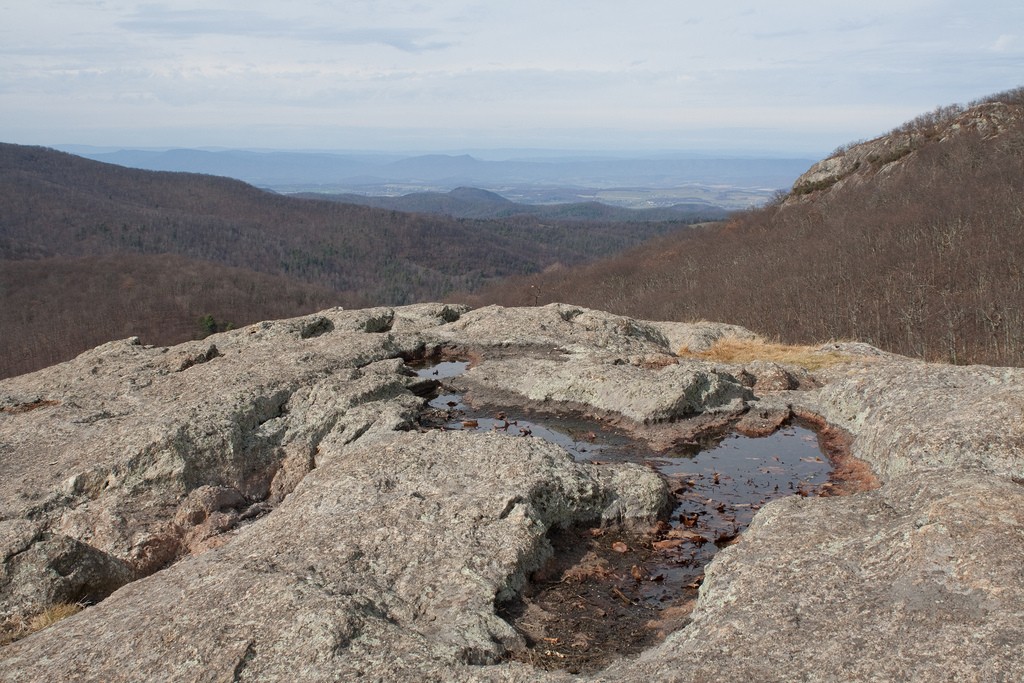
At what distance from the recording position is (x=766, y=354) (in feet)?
77.9

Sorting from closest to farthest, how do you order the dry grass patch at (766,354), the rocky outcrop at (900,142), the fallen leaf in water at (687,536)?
1. the fallen leaf in water at (687,536)
2. the dry grass patch at (766,354)
3. the rocky outcrop at (900,142)

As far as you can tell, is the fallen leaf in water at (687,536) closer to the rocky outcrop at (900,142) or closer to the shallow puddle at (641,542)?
the shallow puddle at (641,542)

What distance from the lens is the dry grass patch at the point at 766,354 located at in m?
21.4

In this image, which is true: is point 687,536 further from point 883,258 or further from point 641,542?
point 883,258

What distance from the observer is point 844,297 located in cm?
7662

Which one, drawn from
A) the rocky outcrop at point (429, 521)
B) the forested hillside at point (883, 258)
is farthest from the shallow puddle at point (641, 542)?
the forested hillside at point (883, 258)

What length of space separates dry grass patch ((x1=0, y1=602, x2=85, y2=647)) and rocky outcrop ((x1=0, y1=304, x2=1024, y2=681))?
0.14m

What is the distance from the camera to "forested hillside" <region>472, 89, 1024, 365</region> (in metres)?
65.2

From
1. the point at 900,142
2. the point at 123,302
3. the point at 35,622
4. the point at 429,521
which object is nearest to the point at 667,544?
the point at 429,521

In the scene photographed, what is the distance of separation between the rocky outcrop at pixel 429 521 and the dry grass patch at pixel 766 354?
1351mm

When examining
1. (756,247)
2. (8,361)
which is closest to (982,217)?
(756,247)

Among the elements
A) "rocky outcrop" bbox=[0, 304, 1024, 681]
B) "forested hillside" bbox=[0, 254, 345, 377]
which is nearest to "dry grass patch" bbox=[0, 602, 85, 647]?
"rocky outcrop" bbox=[0, 304, 1024, 681]

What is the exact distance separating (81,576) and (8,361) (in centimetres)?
13856

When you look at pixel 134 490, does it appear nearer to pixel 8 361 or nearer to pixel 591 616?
pixel 591 616
